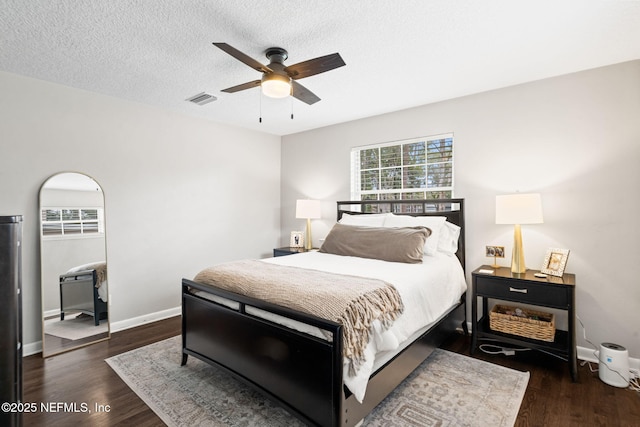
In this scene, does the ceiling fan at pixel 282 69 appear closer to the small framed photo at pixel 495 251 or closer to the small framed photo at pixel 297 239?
the small framed photo at pixel 495 251

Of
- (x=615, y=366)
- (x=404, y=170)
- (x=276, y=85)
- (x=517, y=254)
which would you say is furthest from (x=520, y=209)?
(x=276, y=85)

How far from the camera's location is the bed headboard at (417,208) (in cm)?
337

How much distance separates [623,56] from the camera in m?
2.50

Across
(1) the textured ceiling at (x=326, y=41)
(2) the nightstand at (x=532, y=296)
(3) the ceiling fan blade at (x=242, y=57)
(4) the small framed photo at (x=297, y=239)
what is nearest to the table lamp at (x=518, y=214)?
(2) the nightstand at (x=532, y=296)

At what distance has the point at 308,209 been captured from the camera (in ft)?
14.6

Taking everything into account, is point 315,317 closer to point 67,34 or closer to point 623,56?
point 67,34

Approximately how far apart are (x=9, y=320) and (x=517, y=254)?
134 inches

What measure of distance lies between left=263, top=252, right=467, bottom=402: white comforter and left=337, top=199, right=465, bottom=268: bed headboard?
0.43 metres

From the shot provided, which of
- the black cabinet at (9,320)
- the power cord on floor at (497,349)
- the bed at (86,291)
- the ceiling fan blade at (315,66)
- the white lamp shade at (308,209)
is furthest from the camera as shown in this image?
the white lamp shade at (308,209)

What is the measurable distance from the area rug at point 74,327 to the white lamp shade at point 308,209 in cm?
255

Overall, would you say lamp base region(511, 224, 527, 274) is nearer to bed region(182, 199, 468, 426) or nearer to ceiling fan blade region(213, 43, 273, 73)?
bed region(182, 199, 468, 426)

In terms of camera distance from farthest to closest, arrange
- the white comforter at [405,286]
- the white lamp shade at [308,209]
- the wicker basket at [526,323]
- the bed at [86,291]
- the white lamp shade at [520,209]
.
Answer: the white lamp shade at [308,209] → the bed at [86,291] → the white lamp shade at [520,209] → the wicker basket at [526,323] → the white comforter at [405,286]

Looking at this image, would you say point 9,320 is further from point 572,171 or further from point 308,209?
point 572,171

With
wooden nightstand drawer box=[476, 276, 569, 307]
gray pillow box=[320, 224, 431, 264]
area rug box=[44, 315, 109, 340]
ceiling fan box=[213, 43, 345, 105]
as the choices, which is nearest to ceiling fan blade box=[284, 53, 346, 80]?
ceiling fan box=[213, 43, 345, 105]
